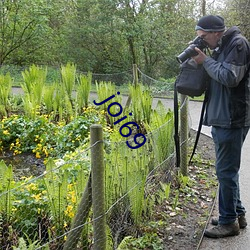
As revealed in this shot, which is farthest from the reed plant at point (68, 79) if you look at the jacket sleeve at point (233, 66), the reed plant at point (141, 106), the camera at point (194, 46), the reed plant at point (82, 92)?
the jacket sleeve at point (233, 66)

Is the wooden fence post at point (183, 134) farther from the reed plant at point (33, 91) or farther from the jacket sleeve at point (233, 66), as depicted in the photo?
the reed plant at point (33, 91)

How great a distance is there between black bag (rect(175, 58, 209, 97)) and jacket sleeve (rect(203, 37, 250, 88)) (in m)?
0.20

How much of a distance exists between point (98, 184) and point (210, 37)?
58.9 inches

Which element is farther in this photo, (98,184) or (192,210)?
(192,210)

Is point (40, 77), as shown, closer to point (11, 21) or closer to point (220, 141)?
point (220, 141)

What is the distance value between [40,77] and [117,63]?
32.4 ft

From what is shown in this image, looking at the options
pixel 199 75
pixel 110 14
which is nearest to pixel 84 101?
pixel 199 75

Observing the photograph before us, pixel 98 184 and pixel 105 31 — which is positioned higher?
pixel 105 31

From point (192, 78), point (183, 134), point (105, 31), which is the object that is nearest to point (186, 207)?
point (183, 134)

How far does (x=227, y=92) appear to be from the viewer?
293cm

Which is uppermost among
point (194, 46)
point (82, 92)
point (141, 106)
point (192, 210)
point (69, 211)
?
point (194, 46)

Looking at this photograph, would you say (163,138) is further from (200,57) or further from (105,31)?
(105,31)

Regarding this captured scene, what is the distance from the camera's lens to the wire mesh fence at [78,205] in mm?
2482

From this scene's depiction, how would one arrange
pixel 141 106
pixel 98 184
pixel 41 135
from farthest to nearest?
pixel 141 106, pixel 41 135, pixel 98 184
